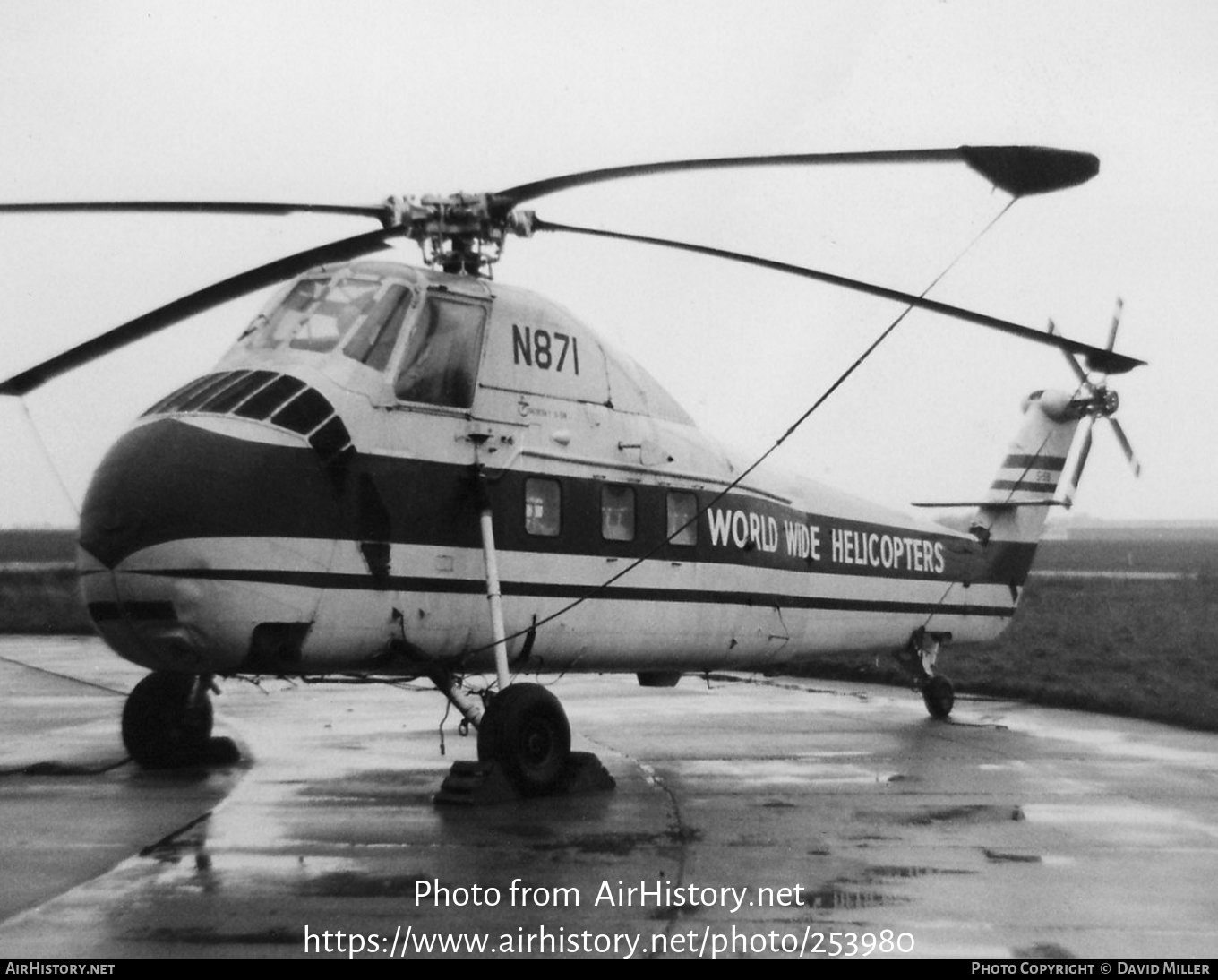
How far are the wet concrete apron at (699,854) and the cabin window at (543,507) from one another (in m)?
2.17

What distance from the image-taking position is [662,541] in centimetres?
1206

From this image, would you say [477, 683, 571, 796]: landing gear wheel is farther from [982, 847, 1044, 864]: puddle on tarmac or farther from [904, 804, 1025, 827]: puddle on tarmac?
[982, 847, 1044, 864]: puddle on tarmac

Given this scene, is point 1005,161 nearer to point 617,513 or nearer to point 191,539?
point 617,513

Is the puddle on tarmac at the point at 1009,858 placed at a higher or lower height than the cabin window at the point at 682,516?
lower

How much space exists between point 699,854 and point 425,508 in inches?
142

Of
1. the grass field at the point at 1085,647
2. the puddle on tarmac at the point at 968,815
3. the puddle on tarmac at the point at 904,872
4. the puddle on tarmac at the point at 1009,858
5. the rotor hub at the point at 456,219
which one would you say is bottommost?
the grass field at the point at 1085,647

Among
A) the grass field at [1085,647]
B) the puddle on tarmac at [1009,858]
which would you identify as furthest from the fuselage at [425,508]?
the puddle on tarmac at [1009,858]

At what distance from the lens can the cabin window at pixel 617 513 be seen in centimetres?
1168

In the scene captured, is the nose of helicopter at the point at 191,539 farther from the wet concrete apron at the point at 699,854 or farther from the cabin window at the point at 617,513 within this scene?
the cabin window at the point at 617,513

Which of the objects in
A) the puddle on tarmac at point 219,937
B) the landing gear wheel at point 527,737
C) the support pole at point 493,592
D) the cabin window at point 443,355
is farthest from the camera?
the cabin window at point 443,355

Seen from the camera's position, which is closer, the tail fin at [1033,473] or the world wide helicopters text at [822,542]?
the world wide helicopters text at [822,542]

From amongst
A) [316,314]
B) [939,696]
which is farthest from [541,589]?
[939,696]

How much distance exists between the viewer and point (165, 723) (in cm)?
1161
